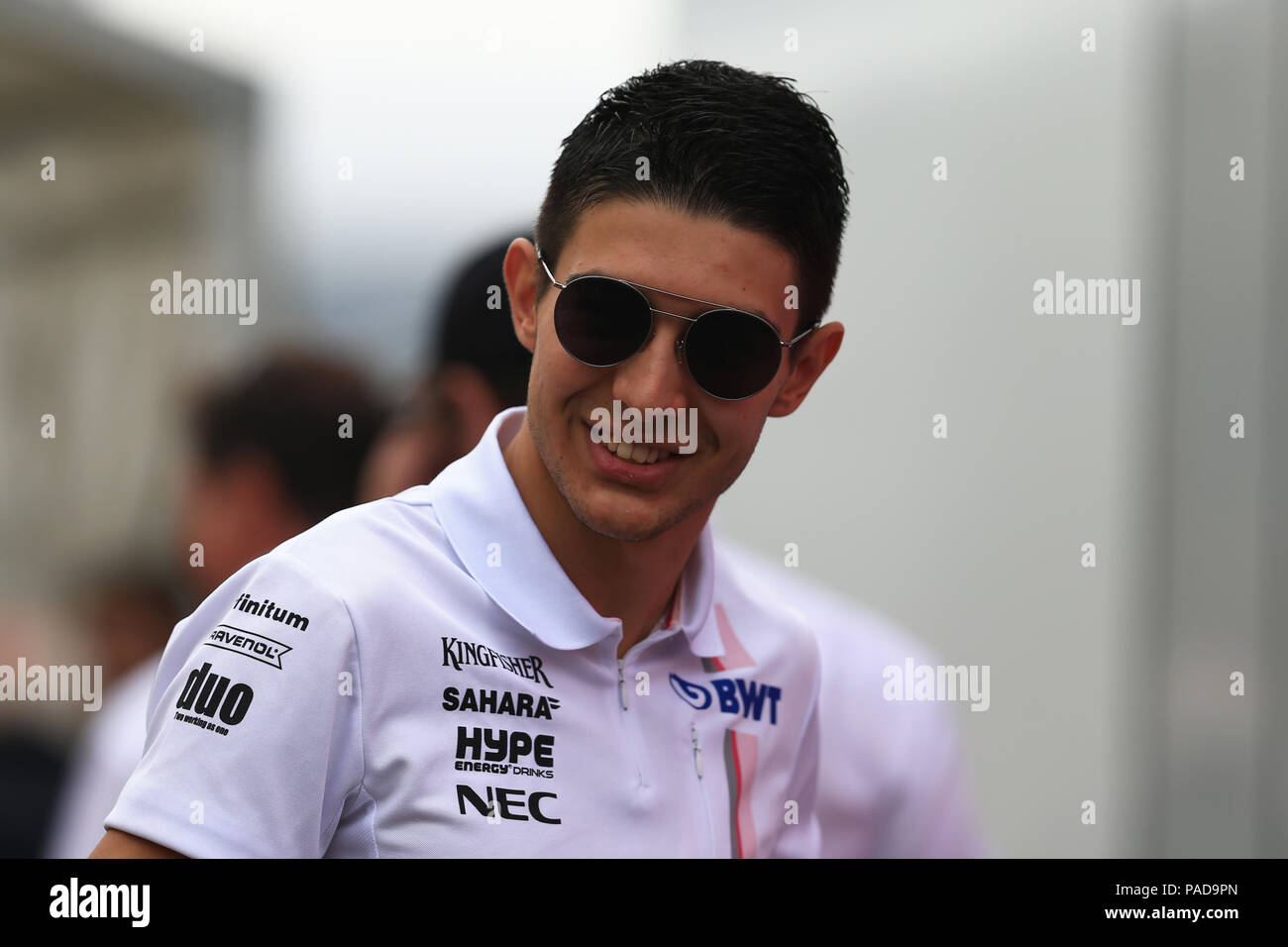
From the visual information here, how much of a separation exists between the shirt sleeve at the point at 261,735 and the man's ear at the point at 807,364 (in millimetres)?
550

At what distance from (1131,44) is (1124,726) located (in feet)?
4.23

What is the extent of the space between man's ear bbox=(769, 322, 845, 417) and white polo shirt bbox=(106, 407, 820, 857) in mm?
227

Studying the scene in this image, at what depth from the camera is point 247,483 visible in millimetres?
1841

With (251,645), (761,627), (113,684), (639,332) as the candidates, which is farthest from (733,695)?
(113,684)

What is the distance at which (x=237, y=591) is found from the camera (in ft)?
3.71

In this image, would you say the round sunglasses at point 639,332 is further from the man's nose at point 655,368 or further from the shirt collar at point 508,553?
the shirt collar at point 508,553

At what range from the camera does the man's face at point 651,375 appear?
121cm

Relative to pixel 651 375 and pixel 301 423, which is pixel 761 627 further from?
pixel 301 423

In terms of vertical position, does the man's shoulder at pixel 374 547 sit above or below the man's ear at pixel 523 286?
below

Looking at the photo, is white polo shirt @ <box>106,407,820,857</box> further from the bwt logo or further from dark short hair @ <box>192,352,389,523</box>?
dark short hair @ <box>192,352,389,523</box>

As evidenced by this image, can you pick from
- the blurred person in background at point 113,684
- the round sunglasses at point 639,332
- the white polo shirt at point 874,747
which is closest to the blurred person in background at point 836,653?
the white polo shirt at point 874,747

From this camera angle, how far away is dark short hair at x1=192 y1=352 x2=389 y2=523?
176cm

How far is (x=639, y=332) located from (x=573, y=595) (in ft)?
0.96

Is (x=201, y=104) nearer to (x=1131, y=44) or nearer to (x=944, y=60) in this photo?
(x=944, y=60)
